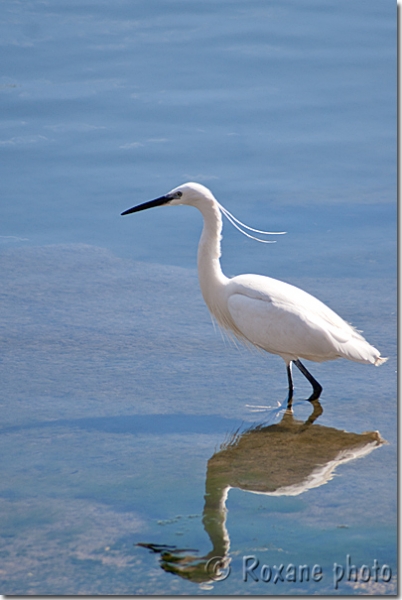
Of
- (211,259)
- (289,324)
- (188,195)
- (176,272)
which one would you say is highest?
(188,195)

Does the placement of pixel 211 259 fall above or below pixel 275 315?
above

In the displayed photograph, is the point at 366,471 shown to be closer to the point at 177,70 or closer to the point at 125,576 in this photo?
the point at 125,576

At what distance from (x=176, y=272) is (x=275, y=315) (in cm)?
184

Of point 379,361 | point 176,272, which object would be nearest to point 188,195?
point 379,361

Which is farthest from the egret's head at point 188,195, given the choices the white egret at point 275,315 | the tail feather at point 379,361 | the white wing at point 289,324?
the tail feather at point 379,361

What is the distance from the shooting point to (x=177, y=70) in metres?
9.92

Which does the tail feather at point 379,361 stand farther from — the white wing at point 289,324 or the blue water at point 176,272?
the blue water at point 176,272

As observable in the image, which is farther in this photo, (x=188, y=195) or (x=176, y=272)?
(x=176, y=272)

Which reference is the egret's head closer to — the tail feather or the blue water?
the blue water

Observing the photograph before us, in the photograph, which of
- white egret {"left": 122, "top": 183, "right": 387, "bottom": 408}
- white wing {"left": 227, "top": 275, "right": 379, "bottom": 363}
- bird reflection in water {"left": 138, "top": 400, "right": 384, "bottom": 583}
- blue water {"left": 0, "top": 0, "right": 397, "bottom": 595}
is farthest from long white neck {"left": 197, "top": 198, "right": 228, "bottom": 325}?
bird reflection in water {"left": 138, "top": 400, "right": 384, "bottom": 583}

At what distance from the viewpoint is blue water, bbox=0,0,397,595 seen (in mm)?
3557

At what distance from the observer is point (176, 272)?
6594mm

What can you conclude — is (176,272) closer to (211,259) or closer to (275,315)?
(211,259)

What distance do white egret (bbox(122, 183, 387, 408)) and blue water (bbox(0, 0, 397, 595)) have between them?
264 mm
